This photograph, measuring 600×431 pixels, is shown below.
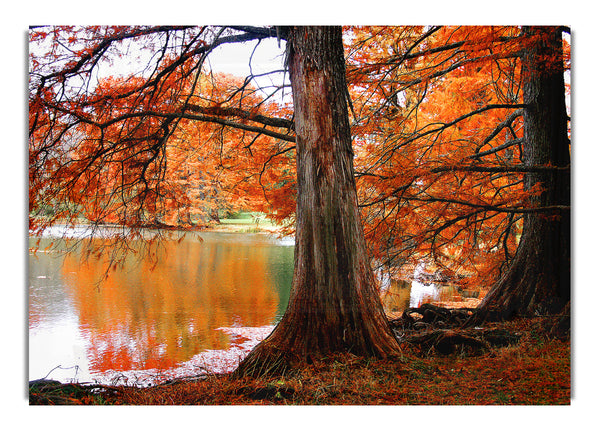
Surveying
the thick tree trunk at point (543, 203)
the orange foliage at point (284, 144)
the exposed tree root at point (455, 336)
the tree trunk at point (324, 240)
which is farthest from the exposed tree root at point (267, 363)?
the thick tree trunk at point (543, 203)

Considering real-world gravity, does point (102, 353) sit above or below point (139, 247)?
below

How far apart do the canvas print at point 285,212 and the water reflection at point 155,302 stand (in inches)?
0.5

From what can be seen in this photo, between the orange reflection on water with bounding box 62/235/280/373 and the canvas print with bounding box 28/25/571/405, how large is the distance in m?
0.01

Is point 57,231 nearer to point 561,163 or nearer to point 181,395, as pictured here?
point 181,395

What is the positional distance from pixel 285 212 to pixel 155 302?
3.64 ft

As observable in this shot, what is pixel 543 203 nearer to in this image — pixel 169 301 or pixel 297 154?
pixel 297 154

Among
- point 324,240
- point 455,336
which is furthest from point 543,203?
point 324,240

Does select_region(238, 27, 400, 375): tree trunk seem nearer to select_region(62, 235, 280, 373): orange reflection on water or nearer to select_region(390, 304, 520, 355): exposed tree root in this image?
select_region(390, 304, 520, 355): exposed tree root
